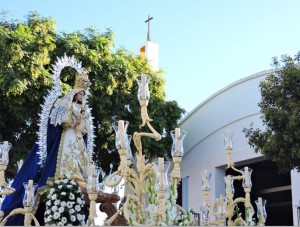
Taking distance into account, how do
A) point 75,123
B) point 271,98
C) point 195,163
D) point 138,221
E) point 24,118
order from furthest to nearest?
point 195,163, point 24,118, point 271,98, point 75,123, point 138,221

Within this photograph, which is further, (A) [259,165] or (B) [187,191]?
(B) [187,191]

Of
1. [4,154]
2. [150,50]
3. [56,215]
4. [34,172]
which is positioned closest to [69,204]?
[56,215]

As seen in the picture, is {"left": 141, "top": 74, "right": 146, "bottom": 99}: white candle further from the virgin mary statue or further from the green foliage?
the green foliage

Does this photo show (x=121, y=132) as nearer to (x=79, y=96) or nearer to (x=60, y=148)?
(x=60, y=148)

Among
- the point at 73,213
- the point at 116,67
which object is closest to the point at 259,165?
the point at 116,67

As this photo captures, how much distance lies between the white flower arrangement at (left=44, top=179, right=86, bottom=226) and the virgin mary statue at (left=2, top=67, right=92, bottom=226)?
1.14m

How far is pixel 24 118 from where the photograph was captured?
14.2 meters

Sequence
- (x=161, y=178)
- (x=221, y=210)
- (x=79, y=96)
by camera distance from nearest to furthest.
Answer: (x=161, y=178) → (x=221, y=210) → (x=79, y=96)

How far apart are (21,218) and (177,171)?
3.89m

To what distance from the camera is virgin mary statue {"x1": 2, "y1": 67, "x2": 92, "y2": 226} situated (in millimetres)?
8305

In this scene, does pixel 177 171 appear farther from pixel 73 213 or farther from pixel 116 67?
pixel 116 67

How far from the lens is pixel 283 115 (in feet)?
37.7

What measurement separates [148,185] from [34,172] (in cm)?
422

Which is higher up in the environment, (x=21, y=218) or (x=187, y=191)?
(x=187, y=191)
